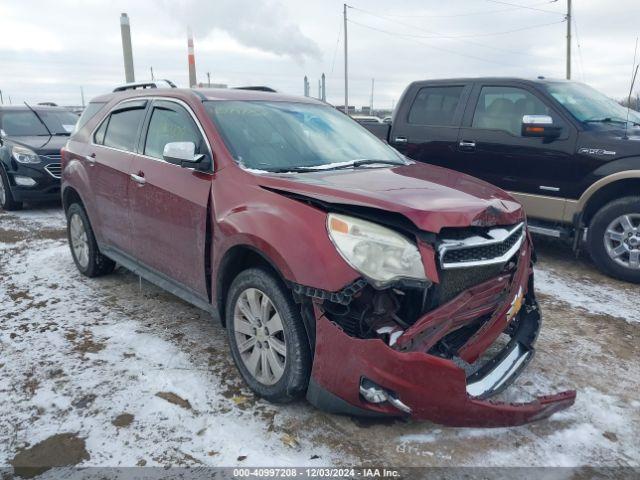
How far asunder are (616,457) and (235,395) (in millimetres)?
1987

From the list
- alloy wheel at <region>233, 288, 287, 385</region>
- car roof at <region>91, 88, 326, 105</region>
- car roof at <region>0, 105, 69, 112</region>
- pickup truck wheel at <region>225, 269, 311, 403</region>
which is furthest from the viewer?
car roof at <region>0, 105, 69, 112</region>

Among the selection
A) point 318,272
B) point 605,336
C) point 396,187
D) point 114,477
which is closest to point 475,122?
point 605,336

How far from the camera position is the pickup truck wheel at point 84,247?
4961mm

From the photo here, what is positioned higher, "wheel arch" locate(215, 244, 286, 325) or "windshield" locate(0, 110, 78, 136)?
"windshield" locate(0, 110, 78, 136)

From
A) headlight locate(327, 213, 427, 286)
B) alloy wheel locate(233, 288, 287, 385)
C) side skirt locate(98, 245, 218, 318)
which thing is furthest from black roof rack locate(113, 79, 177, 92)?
headlight locate(327, 213, 427, 286)

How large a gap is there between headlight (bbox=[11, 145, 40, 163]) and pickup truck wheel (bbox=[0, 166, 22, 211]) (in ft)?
1.37

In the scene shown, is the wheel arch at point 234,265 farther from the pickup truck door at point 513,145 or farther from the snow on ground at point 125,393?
the pickup truck door at point 513,145

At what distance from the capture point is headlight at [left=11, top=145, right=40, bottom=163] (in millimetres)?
8344

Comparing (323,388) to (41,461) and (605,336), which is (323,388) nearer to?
(41,461)

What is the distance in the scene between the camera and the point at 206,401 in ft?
9.68

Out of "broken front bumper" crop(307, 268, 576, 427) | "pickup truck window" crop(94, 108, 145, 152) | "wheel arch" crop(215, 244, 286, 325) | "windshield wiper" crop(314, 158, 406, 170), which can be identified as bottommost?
"broken front bumper" crop(307, 268, 576, 427)

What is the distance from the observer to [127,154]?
418 cm

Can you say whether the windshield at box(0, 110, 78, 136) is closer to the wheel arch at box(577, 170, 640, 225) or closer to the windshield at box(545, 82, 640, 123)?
the windshield at box(545, 82, 640, 123)

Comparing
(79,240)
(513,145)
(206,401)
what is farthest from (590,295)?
(79,240)
